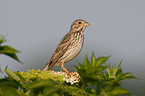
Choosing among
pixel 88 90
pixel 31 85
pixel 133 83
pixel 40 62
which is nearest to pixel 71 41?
pixel 88 90

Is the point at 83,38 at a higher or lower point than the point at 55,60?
higher

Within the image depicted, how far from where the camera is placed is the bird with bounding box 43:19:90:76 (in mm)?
10188

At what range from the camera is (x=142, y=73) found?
2258cm

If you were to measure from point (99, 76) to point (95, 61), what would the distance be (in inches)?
10.6

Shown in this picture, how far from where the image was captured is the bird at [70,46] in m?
10.2

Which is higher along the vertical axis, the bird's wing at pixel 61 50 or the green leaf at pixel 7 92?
the bird's wing at pixel 61 50

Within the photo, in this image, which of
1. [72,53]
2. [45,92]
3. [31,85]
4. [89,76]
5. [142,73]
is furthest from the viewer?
[142,73]

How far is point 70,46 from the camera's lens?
1034cm

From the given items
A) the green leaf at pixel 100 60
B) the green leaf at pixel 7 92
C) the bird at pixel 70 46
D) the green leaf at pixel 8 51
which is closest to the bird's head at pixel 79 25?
the bird at pixel 70 46

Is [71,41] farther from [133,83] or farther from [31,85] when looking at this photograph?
[133,83]

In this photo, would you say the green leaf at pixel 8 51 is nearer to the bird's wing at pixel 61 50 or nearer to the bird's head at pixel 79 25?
the bird's wing at pixel 61 50

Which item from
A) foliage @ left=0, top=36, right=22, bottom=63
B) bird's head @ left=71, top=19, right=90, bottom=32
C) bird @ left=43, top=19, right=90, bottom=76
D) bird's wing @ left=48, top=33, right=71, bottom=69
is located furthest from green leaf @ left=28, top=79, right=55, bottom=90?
bird's head @ left=71, top=19, right=90, bottom=32

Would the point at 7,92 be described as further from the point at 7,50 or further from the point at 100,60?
the point at 100,60

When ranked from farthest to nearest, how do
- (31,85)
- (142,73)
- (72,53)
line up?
(142,73) < (72,53) < (31,85)
